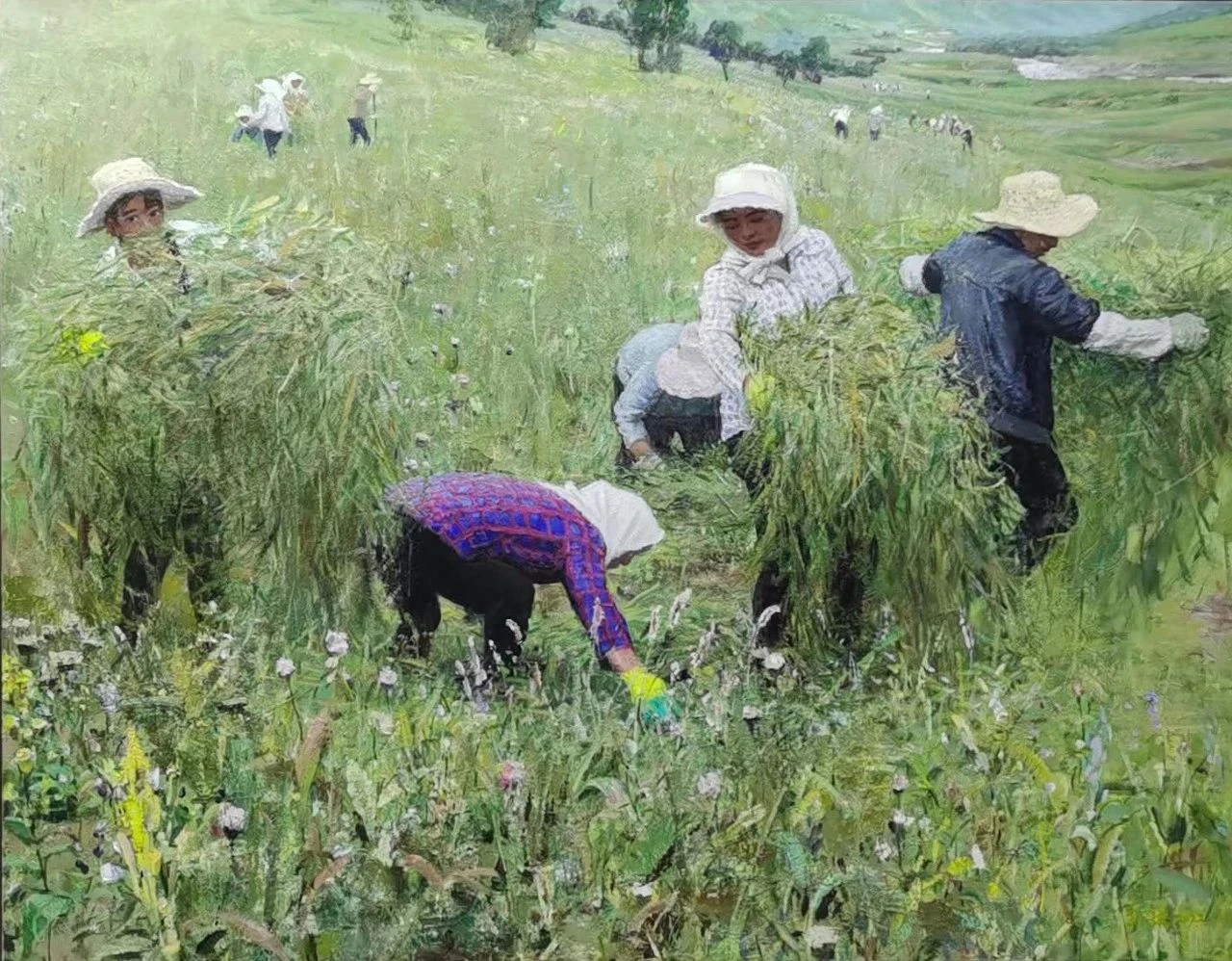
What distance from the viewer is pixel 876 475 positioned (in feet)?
10.5

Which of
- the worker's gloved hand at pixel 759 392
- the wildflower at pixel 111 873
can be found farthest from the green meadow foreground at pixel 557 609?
the worker's gloved hand at pixel 759 392

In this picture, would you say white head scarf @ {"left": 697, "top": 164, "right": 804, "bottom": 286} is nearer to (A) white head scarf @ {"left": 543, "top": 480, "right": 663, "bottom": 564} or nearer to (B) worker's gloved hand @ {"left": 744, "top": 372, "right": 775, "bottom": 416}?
(B) worker's gloved hand @ {"left": 744, "top": 372, "right": 775, "bottom": 416}

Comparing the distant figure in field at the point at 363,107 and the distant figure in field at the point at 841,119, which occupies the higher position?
the distant figure in field at the point at 841,119

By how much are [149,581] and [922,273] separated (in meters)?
2.06

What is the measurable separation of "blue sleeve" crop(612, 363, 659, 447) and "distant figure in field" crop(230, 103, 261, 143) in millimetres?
1098

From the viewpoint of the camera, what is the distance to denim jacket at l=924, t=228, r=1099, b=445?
3.19m

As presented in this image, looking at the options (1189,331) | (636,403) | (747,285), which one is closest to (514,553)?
(636,403)

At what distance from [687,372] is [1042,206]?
3.04 feet

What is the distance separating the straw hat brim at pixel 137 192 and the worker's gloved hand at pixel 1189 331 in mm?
2373

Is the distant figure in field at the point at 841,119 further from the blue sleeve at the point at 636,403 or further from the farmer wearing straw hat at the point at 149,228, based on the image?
the farmer wearing straw hat at the point at 149,228

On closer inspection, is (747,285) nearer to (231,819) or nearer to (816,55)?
(816,55)

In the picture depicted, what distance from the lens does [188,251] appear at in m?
3.25

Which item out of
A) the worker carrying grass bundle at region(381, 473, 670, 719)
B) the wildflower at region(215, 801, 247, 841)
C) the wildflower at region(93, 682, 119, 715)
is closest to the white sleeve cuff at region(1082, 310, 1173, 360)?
the worker carrying grass bundle at region(381, 473, 670, 719)

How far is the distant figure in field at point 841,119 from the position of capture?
322cm
